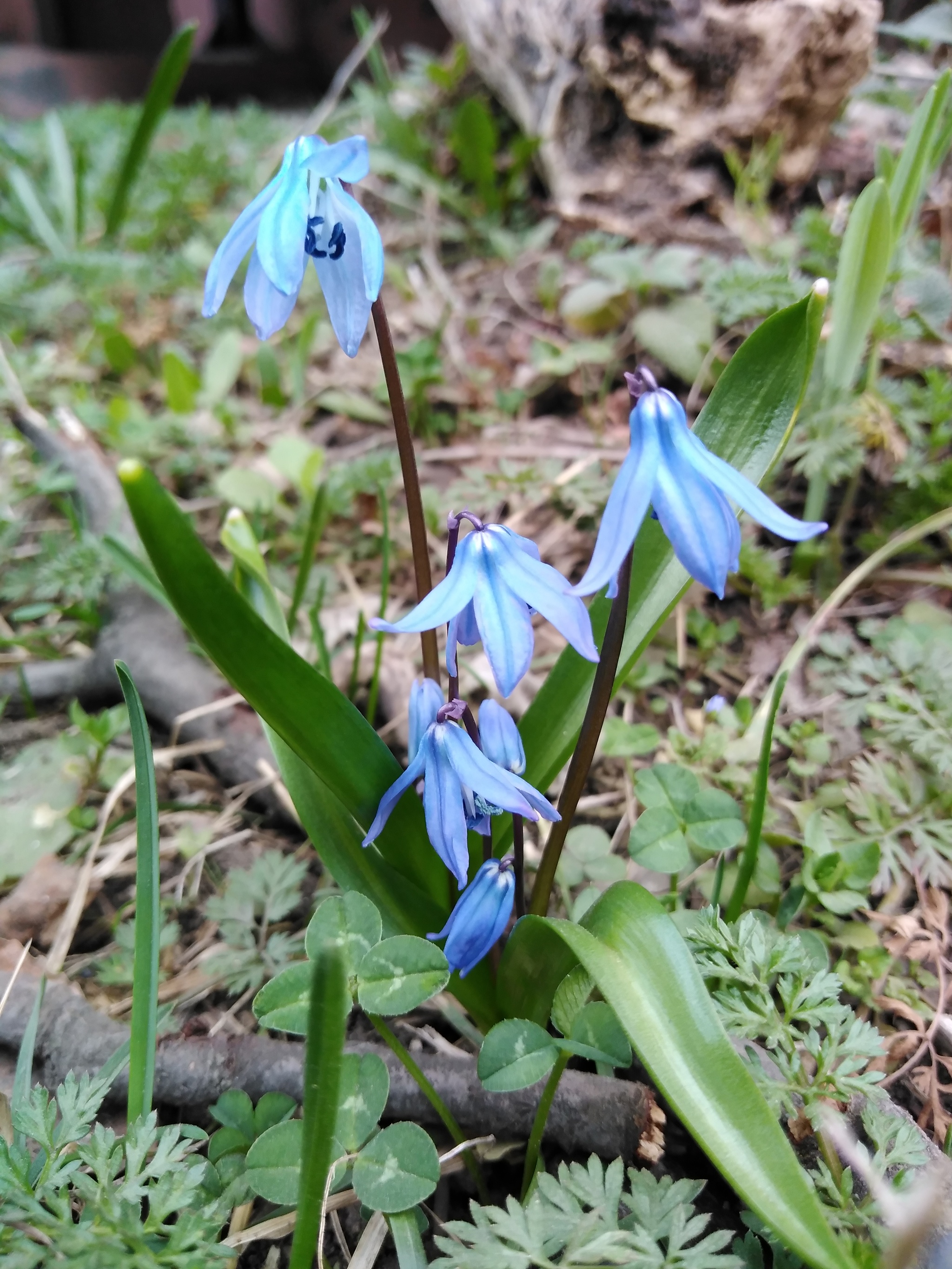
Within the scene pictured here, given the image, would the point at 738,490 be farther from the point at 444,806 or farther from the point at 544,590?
the point at 444,806

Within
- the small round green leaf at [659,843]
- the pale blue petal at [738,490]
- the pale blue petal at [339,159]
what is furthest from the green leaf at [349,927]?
the pale blue petal at [339,159]

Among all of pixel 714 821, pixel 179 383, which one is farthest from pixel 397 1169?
pixel 179 383

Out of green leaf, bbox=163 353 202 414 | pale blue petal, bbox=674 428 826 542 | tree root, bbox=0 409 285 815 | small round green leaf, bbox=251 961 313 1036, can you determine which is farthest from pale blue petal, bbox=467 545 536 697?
green leaf, bbox=163 353 202 414

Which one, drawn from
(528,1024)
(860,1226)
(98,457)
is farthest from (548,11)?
(860,1226)

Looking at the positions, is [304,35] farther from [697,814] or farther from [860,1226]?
[860,1226]

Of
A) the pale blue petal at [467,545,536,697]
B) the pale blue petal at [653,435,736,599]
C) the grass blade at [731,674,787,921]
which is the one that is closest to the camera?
the pale blue petal at [653,435,736,599]

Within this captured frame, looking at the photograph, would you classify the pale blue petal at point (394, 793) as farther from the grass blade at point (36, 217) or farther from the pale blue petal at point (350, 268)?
the grass blade at point (36, 217)

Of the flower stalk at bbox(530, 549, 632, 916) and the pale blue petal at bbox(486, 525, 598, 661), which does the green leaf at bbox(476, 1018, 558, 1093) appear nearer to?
the flower stalk at bbox(530, 549, 632, 916)
